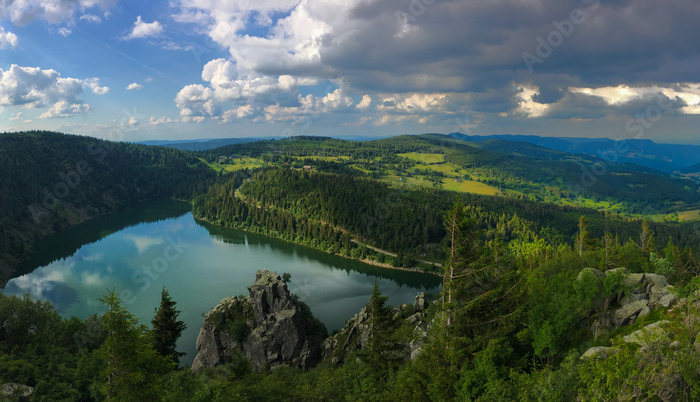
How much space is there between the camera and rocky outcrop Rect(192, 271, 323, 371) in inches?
1319

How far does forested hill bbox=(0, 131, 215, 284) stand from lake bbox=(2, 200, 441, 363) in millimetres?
6314

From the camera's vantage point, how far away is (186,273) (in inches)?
2494

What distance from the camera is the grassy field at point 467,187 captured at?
565ft

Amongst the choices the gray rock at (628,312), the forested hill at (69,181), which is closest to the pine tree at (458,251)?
the gray rock at (628,312)

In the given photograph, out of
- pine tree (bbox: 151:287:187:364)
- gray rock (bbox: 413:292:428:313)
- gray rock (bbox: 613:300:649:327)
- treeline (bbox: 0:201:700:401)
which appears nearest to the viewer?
treeline (bbox: 0:201:700:401)

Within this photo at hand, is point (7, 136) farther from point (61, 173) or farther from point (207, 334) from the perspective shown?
point (207, 334)

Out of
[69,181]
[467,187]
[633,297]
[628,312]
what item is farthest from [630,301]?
[467,187]

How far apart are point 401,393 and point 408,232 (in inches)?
2895

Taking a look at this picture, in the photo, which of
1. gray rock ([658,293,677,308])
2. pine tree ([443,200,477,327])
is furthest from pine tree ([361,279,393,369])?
gray rock ([658,293,677,308])

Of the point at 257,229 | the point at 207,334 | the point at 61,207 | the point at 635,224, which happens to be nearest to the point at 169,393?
the point at 207,334

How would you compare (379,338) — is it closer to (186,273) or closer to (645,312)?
(645,312)

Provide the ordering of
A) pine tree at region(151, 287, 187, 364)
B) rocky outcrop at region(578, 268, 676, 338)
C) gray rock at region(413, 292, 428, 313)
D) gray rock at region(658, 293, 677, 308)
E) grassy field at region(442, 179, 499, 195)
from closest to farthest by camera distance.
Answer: gray rock at region(658, 293, 677, 308)
rocky outcrop at region(578, 268, 676, 338)
pine tree at region(151, 287, 187, 364)
gray rock at region(413, 292, 428, 313)
grassy field at region(442, 179, 499, 195)

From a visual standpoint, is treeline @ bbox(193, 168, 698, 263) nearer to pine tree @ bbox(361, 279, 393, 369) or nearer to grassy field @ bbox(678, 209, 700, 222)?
pine tree @ bbox(361, 279, 393, 369)

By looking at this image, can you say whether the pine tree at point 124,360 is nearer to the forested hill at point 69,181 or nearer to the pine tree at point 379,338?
the pine tree at point 379,338
